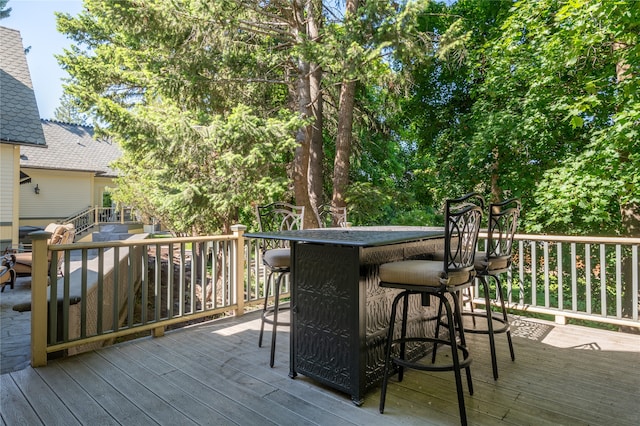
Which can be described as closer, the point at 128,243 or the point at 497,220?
the point at 497,220

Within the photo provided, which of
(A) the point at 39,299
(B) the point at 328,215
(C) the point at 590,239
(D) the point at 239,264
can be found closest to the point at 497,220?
(C) the point at 590,239

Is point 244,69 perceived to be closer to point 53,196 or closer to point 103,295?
point 103,295

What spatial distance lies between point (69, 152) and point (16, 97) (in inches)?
275

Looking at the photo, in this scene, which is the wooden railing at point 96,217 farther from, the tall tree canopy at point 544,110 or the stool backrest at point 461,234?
the stool backrest at point 461,234

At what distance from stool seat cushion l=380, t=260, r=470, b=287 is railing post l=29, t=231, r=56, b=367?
2519 mm

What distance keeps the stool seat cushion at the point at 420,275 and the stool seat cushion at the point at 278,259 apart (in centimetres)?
101

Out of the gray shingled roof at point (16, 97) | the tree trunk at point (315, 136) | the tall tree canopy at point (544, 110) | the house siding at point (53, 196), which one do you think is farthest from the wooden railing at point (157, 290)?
the house siding at point (53, 196)

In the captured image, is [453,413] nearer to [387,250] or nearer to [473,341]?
[387,250]

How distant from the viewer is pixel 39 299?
273cm

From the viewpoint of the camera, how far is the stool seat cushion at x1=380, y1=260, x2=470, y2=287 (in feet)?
6.83

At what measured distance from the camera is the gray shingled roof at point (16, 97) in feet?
26.0

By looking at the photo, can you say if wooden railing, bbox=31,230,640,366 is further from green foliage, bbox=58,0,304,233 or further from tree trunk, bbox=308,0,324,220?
tree trunk, bbox=308,0,324,220

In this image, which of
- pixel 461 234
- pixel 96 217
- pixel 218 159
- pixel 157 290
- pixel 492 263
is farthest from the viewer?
pixel 96 217

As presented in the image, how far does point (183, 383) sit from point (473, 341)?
8.66 ft
